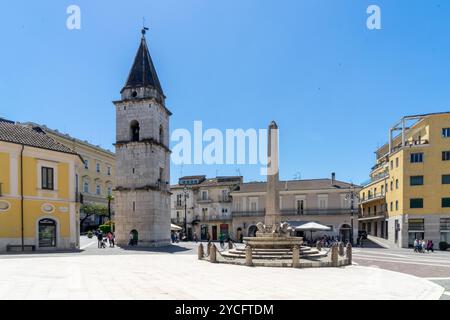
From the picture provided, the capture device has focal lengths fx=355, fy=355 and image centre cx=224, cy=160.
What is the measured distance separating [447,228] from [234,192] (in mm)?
26265

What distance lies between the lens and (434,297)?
10.1 metres

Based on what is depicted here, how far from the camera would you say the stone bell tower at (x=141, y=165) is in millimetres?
33875

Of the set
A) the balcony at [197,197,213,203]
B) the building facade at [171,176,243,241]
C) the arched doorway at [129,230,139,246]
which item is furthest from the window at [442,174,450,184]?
the balcony at [197,197,213,203]

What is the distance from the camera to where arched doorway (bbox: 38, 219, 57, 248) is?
25.8 m

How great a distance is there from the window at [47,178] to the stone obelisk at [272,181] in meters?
16.6

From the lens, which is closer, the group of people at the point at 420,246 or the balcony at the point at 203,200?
the group of people at the point at 420,246

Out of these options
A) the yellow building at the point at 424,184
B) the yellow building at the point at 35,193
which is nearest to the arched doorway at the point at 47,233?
the yellow building at the point at 35,193

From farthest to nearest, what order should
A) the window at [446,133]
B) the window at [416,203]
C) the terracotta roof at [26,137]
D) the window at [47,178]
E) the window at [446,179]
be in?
the window at [416,203]
the window at [446,133]
the window at [446,179]
the window at [47,178]
the terracotta roof at [26,137]

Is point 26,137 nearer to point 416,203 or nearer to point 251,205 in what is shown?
point 251,205

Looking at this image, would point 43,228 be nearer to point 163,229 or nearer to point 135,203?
point 135,203

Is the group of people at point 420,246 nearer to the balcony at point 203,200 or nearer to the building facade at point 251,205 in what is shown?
the building facade at point 251,205

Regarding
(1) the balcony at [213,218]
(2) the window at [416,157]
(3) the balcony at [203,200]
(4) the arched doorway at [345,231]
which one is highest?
(2) the window at [416,157]

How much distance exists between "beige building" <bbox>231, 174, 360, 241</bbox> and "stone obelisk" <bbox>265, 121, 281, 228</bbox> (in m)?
21.5
